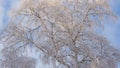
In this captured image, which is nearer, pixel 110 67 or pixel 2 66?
pixel 110 67

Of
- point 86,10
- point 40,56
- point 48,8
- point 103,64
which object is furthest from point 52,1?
point 103,64

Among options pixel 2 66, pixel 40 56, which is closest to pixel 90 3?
pixel 40 56

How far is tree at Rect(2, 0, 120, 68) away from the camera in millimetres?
12438

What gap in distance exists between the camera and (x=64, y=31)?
12508 mm

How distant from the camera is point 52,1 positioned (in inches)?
499

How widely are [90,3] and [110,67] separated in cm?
272

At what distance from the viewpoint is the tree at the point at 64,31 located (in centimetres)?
1244

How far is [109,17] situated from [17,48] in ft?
13.3

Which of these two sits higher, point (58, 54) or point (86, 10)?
point (86, 10)

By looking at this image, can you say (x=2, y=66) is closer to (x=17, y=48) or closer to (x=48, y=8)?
(x=17, y=48)

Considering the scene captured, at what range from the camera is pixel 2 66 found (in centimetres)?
1339

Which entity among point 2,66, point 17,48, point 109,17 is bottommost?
point 2,66

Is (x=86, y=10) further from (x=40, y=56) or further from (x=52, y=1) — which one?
(x=40, y=56)

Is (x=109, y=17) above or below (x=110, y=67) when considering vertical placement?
above
